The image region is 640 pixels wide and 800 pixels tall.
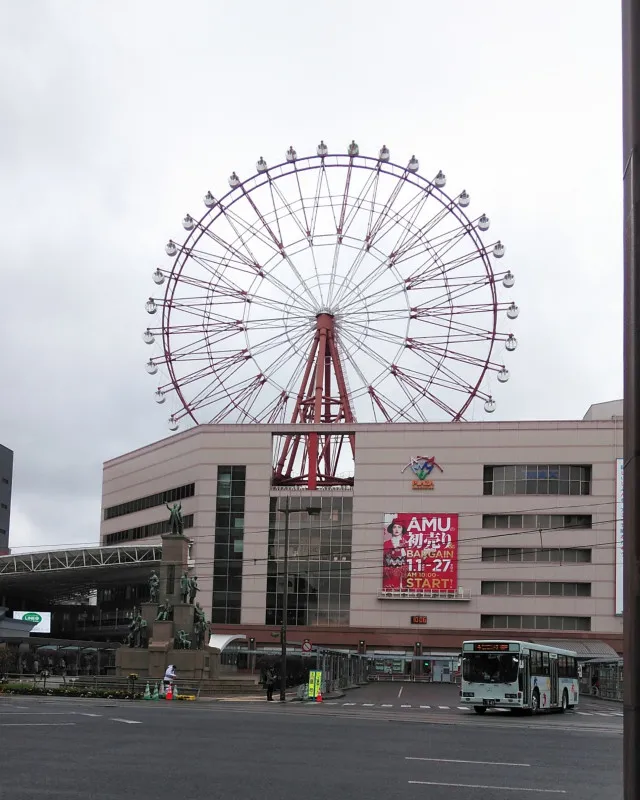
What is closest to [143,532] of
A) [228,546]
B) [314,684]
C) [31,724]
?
[228,546]

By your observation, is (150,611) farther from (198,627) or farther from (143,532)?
(143,532)

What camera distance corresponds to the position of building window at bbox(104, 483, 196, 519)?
3725 inches

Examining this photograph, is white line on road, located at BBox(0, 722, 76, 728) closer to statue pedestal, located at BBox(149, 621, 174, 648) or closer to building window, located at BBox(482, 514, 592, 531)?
statue pedestal, located at BBox(149, 621, 174, 648)

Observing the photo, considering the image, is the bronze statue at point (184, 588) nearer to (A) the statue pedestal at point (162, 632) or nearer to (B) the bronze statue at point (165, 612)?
(B) the bronze statue at point (165, 612)

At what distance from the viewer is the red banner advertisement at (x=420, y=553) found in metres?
87.1

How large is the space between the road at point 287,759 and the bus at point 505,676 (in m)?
11.6

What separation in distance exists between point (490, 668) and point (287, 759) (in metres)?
24.6

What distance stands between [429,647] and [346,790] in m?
74.9

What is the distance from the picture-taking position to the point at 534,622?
85.5 meters

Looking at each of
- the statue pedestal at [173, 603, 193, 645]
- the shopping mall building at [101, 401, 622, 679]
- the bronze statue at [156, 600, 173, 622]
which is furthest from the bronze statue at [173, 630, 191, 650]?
the shopping mall building at [101, 401, 622, 679]

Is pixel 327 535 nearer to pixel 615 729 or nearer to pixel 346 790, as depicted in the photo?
pixel 615 729

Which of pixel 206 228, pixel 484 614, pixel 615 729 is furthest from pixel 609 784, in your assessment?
pixel 484 614

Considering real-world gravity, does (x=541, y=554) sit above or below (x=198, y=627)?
above

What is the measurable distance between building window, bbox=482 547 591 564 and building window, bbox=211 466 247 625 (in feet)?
66.5
